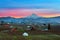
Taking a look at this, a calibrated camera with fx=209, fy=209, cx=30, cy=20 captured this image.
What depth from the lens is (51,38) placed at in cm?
1795

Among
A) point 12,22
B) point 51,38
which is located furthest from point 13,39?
point 12,22

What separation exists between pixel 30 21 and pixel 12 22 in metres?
3.85

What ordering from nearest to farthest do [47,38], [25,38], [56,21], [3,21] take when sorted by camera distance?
[25,38], [47,38], [56,21], [3,21]

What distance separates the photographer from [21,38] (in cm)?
1678

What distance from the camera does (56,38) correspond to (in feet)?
59.6

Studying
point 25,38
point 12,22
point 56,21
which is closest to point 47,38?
point 25,38

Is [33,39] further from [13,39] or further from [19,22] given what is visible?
[19,22]

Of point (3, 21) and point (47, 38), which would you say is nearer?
point (47, 38)

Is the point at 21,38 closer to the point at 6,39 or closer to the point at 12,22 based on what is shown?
the point at 6,39

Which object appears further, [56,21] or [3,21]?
[3,21]

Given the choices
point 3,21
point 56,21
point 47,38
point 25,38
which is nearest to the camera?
point 25,38

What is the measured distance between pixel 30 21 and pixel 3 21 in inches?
215

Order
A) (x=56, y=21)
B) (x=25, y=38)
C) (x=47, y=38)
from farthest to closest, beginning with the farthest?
1. (x=56, y=21)
2. (x=47, y=38)
3. (x=25, y=38)

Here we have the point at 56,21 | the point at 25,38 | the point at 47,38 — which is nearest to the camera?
the point at 25,38
